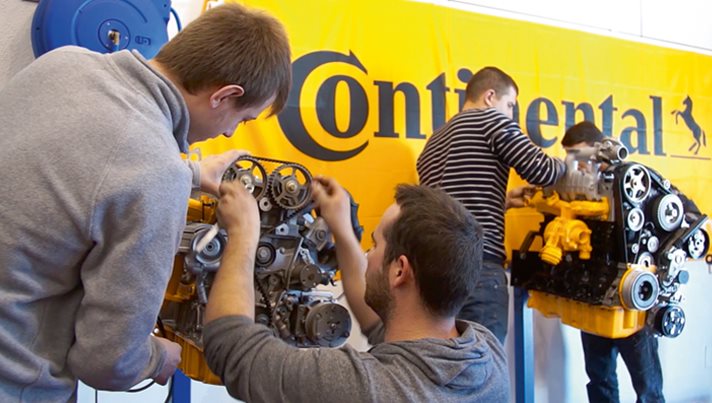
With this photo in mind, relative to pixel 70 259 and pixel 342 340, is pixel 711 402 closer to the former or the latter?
pixel 342 340

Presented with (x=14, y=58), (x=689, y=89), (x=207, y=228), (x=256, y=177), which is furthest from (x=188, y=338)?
(x=689, y=89)

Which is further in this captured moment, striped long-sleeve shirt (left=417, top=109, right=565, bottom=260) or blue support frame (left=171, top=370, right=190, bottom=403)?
striped long-sleeve shirt (left=417, top=109, right=565, bottom=260)

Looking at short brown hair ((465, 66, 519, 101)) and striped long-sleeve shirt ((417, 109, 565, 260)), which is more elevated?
short brown hair ((465, 66, 519, 101))

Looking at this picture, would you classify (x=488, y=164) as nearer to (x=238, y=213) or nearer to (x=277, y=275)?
(x=277, y=275)

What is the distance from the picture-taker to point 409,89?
9.64 feet

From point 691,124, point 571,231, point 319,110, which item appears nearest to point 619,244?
point 571,231

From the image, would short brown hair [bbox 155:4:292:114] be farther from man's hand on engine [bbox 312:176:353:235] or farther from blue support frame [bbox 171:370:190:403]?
blue support frame [bbox 171:370:190:403]

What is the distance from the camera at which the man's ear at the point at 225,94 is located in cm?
112

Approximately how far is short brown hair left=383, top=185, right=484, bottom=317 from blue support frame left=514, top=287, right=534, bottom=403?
1713 millimetres

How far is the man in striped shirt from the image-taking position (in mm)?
2473

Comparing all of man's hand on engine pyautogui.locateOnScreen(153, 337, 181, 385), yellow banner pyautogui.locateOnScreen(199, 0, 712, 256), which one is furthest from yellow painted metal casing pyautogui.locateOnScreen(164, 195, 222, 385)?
yellow banner pyautogui.locateOnScreen(199, 0, 712, 256)

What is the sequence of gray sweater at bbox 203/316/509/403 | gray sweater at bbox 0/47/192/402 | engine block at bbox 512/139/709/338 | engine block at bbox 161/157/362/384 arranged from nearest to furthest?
gray sweater at bbox 0/47/192/402 → gray sweater at bbox 203/316/509/403 → engine block at bbox 161/157/362/384 → engine block at bbox 512/139/709/338

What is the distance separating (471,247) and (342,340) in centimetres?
49

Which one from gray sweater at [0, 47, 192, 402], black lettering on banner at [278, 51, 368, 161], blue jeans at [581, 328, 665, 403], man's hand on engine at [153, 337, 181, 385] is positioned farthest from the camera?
blue jeans at [581, 328, 665, 403]
